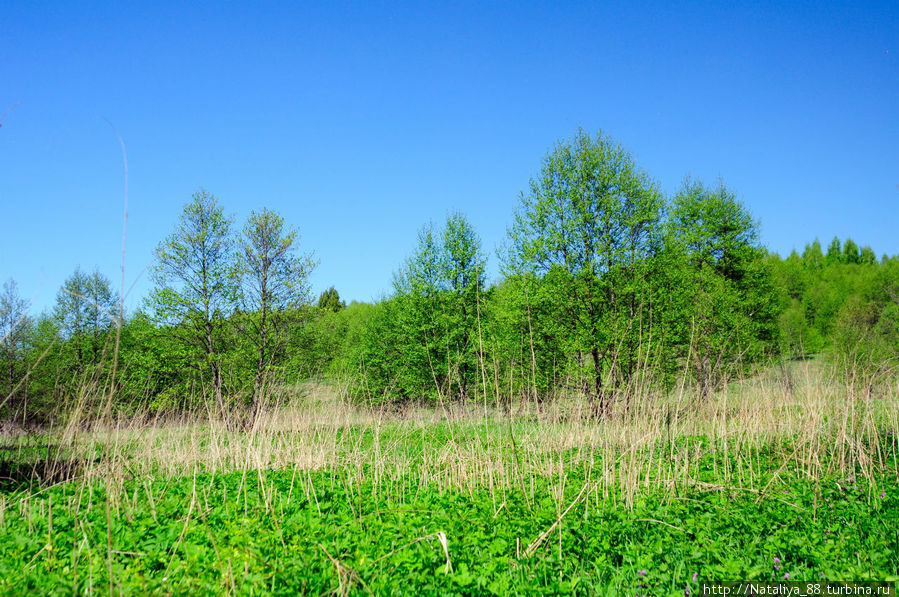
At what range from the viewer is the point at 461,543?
3824 mm

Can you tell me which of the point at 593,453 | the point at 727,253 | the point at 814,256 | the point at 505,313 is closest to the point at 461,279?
the point at 505,313

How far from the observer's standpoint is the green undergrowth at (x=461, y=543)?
3.11 meters

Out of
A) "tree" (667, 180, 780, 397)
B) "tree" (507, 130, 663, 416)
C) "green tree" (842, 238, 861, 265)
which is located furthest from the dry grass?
"green tree" (842, 238, 861, 265)

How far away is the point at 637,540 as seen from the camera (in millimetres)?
3988

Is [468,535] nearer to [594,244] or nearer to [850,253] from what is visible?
[594,244]

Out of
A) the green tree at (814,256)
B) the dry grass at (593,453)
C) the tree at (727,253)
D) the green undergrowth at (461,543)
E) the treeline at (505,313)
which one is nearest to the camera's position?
the green undergrowth at (461,543)

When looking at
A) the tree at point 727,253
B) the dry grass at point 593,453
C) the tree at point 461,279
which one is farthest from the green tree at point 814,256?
the dry grass at point 593,453

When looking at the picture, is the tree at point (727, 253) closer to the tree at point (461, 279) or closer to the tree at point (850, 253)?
the tree at point (461, 279)

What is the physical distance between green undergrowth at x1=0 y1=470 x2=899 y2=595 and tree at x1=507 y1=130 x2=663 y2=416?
10560 mm

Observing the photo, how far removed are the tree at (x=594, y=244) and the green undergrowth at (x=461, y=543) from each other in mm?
10560

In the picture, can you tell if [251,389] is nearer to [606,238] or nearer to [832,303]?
[606,238]

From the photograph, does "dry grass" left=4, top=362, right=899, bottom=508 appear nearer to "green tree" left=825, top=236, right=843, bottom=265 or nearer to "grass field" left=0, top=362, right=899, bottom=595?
"grass field" left=0, top=362, right=899, bottom=595

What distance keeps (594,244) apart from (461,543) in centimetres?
1383

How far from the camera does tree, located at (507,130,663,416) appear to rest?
15.7 meters
